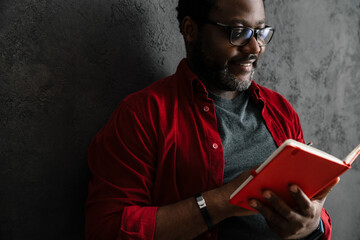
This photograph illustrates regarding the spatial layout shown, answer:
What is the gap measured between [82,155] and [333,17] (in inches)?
62.6

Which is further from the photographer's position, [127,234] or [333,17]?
[333,17]

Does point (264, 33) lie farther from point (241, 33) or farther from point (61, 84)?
→ point (61, 84)

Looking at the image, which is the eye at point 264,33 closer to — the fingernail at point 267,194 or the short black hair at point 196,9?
the short black hair at point 196,9

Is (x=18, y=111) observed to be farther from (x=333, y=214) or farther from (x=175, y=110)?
(x=333, y=214)

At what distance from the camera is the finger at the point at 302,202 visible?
81cm

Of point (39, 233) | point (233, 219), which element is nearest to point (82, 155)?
point (39, 233)

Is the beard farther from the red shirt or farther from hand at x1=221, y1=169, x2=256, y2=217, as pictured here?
hand at x1=221, y1=169, x2=256, y2=217

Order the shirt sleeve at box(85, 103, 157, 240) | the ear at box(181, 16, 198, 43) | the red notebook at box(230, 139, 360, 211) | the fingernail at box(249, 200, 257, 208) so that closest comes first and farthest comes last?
the red notebook at box(230, 139, 360, 211)
the fingernail at box(249, 200, 257, 208)
the shirt sleeve at box(85, 103, 157, 240)
the ear at box(181, 16, 198, 43)

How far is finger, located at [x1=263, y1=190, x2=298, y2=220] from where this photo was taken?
0.82 m

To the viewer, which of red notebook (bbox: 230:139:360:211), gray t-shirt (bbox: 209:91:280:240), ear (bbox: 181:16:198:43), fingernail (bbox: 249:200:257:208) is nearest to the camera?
red notebook (bbox: 230:139:360:211)

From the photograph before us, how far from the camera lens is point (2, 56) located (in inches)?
39.6

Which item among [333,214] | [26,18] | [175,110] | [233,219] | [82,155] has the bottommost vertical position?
[333,214]

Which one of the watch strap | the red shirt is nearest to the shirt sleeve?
the red shirt

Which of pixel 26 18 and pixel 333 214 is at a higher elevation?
pixel 26 18
